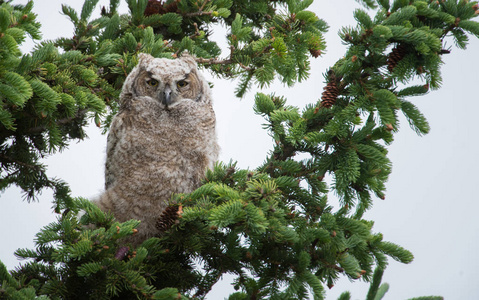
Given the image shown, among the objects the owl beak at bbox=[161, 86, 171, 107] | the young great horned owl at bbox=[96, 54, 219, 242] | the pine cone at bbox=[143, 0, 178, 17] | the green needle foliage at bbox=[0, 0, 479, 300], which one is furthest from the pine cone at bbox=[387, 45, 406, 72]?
the pine cone at bbox=[143, 0, 178, 17]

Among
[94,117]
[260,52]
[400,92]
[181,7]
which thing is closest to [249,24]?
[181,7]

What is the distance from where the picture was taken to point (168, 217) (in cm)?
205

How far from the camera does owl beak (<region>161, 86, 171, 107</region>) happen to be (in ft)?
9.07

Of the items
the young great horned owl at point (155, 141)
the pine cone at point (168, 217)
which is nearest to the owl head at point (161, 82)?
the young great horned owl at point (155, 141)

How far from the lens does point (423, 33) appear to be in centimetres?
211

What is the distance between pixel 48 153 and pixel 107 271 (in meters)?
0.84

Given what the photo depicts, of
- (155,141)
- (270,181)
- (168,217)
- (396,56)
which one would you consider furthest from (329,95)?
(155,141)

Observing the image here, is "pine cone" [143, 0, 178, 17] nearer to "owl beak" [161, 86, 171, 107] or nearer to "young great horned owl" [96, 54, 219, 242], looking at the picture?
"young great horned owl" [96, 54, 219, 242]

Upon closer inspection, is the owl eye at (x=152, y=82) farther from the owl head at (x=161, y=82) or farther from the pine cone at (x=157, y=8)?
the pine cone at (x=157, y=8)

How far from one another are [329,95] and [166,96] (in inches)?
37.3

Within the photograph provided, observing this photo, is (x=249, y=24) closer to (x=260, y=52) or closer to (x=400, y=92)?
(x=260, y=52)

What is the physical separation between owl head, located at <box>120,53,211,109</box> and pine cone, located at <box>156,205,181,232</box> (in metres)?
0.89

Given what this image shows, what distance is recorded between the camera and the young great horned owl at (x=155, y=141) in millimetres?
2664

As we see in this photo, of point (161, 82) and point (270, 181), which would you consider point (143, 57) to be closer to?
point (161, 82)
